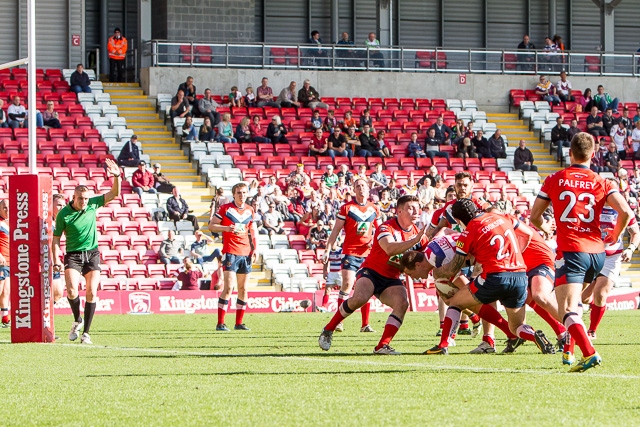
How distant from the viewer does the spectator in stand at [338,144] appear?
3188cm

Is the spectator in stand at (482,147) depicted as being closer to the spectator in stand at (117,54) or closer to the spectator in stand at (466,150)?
the spectator in stand at (466,150)

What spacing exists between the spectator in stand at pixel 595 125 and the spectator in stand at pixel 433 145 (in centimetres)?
511

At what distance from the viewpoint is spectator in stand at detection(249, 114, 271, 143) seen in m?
32.1

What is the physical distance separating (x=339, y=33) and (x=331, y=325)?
3101 cm

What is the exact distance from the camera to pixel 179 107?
32438mm

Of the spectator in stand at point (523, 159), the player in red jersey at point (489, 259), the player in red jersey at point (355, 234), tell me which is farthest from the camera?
the spectator in stand at point (523, 159)

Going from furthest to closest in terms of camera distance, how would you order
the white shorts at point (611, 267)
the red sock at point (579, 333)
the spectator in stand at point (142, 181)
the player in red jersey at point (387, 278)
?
the spectator in stand at point (142, 181) → the white shorts at point (611, 267) → the player in red jersey at point (387, 278) → the red sock at point (579, 333)

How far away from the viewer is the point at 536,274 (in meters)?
11.7

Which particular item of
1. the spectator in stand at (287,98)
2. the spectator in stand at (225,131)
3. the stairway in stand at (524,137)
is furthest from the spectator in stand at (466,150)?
the spectator in stand at (225,131)

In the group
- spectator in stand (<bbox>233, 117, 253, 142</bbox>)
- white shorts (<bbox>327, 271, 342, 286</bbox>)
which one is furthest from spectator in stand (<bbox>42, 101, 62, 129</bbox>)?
white shorts (<bbox>327, 271, 342, 286</bbox>)

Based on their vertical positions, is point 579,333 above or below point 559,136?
below

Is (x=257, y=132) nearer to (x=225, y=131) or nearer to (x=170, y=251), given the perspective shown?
(x=225, y=131)

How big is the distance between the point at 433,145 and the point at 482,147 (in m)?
1.55

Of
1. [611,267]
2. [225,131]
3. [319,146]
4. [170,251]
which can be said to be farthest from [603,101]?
[611,267]
